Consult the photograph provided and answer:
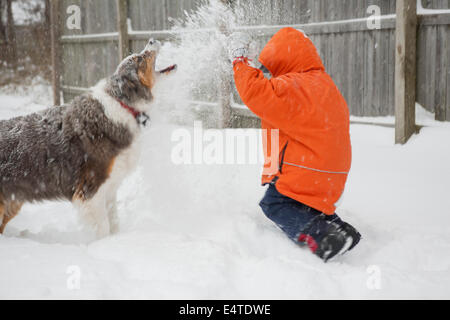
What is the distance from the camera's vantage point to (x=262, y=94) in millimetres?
2729

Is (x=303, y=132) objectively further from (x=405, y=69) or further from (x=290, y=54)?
(x=405, y=69)

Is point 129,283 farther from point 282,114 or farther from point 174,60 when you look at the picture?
point 174,60

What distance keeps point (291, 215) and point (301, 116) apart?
0.71 meters

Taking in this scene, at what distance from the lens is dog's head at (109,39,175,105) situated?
324cm

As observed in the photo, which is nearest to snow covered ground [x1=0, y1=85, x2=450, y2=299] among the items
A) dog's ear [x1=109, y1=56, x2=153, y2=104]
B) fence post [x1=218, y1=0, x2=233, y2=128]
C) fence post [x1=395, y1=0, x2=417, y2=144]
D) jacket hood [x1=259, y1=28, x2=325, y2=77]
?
fence post [x1=395, y1=0, x2=417, y2=144]

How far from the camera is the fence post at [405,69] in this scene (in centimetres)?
450

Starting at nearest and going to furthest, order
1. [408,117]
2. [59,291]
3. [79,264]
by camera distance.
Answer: [59,291] → [79,264] → [408,117]

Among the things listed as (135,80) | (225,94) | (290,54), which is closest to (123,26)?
(225,94)

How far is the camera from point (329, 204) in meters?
2.91

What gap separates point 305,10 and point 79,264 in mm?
4693

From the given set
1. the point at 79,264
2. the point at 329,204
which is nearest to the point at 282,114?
the point at 329,204

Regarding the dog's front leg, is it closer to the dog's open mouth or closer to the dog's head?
the dog's head

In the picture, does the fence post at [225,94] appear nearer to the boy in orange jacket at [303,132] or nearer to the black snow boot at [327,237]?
the boy in orange jacket at [303,132]

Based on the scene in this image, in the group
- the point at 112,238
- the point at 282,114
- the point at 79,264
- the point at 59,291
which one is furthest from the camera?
the point at 112,238
